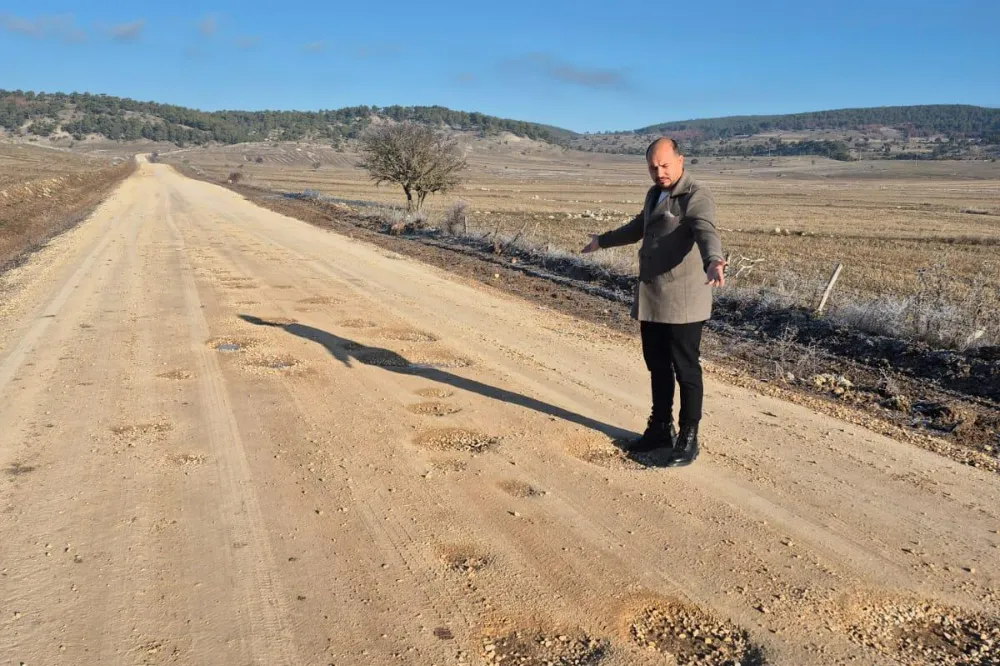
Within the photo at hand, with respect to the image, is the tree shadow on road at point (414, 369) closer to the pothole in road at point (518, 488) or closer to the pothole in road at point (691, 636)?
the pothole in road at point (518, 488)

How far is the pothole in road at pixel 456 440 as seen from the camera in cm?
463

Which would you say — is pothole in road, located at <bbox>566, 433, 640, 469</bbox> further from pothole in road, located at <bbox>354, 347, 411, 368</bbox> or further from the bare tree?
the bare tree

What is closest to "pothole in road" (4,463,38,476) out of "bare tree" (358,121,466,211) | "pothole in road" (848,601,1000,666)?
"pothole in road" (848,601,1000,666)

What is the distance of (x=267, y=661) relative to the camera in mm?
2537

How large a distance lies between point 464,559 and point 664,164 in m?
2.52

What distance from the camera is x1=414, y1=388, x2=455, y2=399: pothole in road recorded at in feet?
18.7

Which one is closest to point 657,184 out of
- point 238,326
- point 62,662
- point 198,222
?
point 62,662

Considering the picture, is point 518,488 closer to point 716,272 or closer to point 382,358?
point 716,272

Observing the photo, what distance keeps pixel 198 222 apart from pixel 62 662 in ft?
73.3

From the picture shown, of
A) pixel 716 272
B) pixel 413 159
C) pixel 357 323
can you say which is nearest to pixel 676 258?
pixel 716 272

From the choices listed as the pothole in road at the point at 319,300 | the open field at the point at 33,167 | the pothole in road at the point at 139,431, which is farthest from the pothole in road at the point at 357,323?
the open field at the point at 33,167

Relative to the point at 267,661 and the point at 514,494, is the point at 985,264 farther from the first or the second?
the point at 267,661

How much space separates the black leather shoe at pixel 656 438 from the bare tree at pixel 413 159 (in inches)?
1169

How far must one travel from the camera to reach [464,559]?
3268 millimetres
